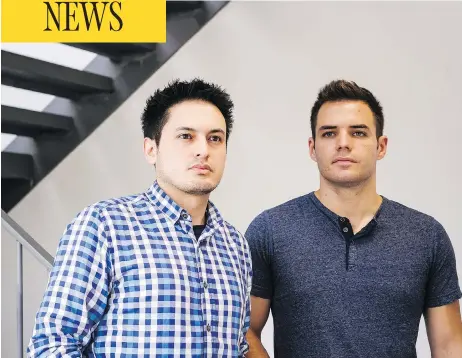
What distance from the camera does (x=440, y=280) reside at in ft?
6.17

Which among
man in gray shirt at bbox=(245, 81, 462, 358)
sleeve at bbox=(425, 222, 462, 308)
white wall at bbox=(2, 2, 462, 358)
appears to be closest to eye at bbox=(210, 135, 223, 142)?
man in gray shirt at bbox=(245, 81, 462, 358)

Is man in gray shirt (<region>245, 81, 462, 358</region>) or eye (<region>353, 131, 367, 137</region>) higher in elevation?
eye (<region>353, 131, 367, 137</region>)

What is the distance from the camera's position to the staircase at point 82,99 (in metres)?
3.72

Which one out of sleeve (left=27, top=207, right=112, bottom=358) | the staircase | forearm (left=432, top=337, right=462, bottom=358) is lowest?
forearm (left=432, top=337, right=462, bottom=358)

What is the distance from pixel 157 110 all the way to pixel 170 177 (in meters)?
0.16

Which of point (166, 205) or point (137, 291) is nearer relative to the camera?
point (137, 291)

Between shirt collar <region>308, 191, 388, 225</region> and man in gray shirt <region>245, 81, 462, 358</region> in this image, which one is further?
shirt collar <region>308, 191, 388, 225</region>

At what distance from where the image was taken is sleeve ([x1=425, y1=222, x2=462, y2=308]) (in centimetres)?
188

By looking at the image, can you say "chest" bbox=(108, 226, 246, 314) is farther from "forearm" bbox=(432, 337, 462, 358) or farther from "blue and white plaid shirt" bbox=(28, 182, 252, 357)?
"forearm" bbox=(432, 337, 462, 358)

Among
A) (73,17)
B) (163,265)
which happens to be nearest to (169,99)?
(163,265)

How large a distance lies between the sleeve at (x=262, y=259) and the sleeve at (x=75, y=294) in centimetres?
62

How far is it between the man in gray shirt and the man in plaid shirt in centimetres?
27

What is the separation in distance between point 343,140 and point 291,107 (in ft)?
5.55

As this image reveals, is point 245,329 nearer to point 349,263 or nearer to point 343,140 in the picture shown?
point 349,263
